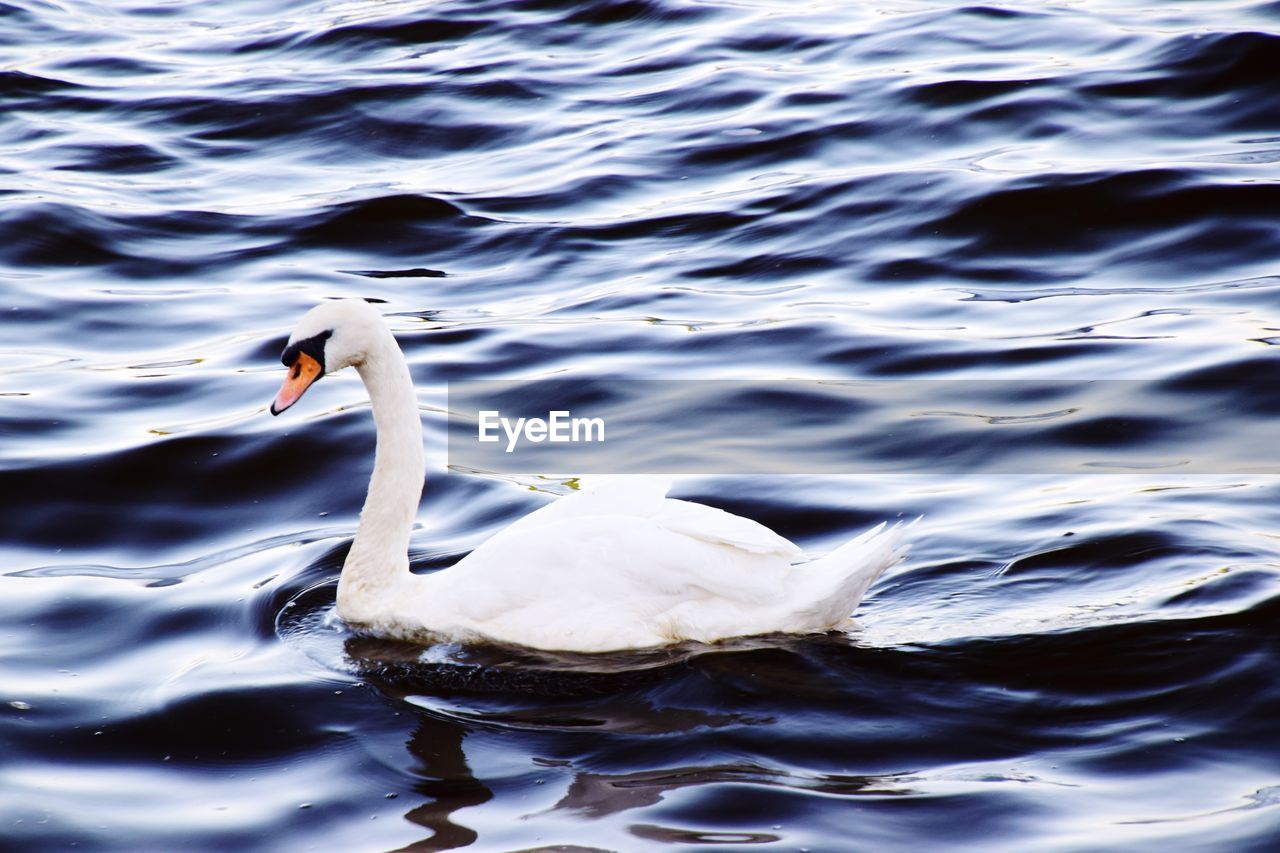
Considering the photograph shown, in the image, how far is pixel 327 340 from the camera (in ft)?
21.8

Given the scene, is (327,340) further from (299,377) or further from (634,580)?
(634,580)

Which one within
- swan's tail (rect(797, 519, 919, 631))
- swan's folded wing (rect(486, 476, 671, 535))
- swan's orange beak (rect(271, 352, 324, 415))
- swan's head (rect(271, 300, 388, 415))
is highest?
swan's head (rect(271, 300, 388, 415))

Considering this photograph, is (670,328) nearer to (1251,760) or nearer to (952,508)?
(952,508)

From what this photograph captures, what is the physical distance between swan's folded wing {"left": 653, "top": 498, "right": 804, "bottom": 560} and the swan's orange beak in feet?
4.65

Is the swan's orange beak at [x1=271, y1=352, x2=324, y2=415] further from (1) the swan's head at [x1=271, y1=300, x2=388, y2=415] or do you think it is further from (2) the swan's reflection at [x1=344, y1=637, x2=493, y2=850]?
(2) the swan's reflection at [x1=344, y1=637, x2=493, y2=850]

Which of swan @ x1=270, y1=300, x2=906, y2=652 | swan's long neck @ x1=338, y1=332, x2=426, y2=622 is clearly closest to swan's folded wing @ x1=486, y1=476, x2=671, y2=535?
swan @ x1=270, y1=300, x2=906, y2=652

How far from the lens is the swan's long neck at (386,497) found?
670cm

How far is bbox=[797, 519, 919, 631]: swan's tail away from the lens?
6.21 metres

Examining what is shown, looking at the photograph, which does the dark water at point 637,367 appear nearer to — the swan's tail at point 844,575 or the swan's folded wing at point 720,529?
the swan's tail at point 844,575

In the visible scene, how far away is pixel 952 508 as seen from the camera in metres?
7.78

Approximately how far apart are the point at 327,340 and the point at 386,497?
0.66 metres

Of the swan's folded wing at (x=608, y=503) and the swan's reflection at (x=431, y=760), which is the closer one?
the swan's reflection at (x=431, y=760)

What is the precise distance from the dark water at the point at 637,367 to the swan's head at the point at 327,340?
998 mm

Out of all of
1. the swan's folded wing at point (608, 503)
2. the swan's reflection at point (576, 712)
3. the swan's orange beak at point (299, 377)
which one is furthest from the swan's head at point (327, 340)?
the swan's reflection at point (576, 712)
